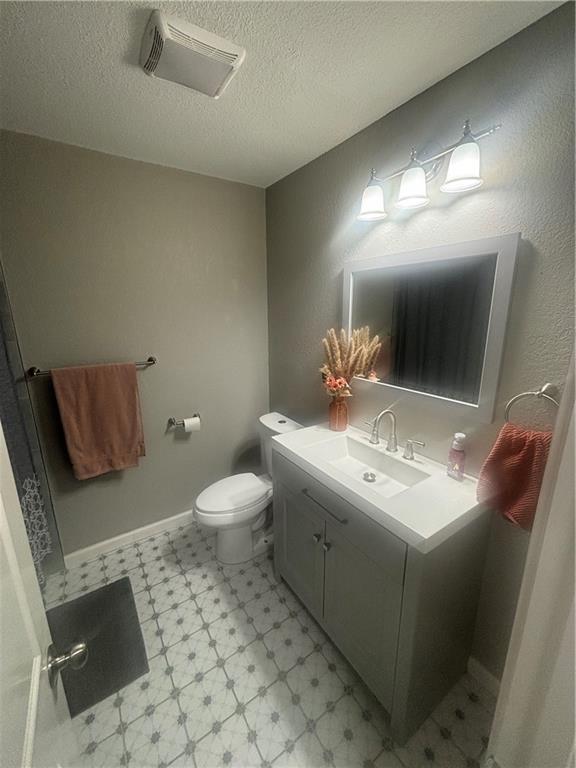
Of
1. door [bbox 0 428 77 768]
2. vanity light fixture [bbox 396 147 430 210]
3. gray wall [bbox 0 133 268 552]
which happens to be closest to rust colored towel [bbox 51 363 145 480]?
gray wall [bbox 0 133 268 552]

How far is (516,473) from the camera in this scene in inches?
40.8

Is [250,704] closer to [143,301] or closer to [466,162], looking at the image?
[143,301]

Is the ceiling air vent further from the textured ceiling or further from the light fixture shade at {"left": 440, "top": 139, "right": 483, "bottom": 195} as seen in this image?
the light fixture shade at {"left": 440, "top": 139, "right": 483, "bottom": 195}

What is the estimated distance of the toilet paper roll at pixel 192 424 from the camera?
2059 millimetres

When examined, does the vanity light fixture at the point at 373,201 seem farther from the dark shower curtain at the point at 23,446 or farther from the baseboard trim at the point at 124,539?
the baseboard trim at the point at 124,539

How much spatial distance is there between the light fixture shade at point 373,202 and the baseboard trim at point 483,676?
1915 mm

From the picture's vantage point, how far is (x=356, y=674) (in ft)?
4.40

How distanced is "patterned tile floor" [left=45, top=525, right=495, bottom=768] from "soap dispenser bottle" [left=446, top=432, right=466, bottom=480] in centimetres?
89

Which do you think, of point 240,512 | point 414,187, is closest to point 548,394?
point 414,187

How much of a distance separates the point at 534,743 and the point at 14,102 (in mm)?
2465

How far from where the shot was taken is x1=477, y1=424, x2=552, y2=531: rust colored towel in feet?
3.28

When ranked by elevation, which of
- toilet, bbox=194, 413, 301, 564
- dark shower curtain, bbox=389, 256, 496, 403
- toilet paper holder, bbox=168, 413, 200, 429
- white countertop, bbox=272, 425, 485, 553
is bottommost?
toilet, bbox=194, 413, 301, 564

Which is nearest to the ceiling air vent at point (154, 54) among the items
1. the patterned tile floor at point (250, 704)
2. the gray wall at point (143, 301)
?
the gray wall at point (143, 301)

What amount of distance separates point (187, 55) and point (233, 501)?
1883 millimetres
